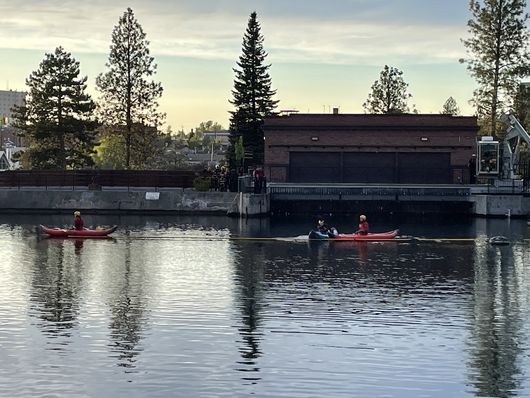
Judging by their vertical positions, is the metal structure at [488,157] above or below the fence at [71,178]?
above

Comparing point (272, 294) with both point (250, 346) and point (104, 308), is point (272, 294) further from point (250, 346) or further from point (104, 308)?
point (250, 346)

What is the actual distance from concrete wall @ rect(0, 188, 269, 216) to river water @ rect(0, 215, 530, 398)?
24.4 metres

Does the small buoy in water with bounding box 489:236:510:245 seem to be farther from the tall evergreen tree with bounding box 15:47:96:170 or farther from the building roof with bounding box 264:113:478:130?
the tall evergreen tree with bounding box 15:47:96:170

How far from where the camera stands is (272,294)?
119 ft

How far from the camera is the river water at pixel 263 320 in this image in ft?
76.8

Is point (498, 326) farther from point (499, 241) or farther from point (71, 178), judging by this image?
point (71, 178)

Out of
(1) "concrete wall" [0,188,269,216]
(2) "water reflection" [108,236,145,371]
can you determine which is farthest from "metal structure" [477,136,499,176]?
(2) "water reflection" [108,236,145,371]

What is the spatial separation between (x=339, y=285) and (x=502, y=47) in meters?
60.7

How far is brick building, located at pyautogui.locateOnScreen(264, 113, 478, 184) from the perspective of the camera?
84000 mm

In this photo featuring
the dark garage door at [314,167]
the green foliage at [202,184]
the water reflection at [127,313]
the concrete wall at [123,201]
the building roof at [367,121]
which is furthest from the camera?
Answer: the dark garage door at [314,167]

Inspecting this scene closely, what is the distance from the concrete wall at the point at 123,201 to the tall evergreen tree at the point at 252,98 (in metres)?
20.3

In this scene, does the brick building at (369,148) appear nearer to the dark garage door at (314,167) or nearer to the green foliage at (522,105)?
the dark garage door at (314,167)

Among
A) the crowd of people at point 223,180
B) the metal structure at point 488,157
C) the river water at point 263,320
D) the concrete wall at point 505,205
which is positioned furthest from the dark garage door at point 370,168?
the river water at point 263,320

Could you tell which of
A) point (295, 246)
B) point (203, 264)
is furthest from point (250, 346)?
point (295, 246)
